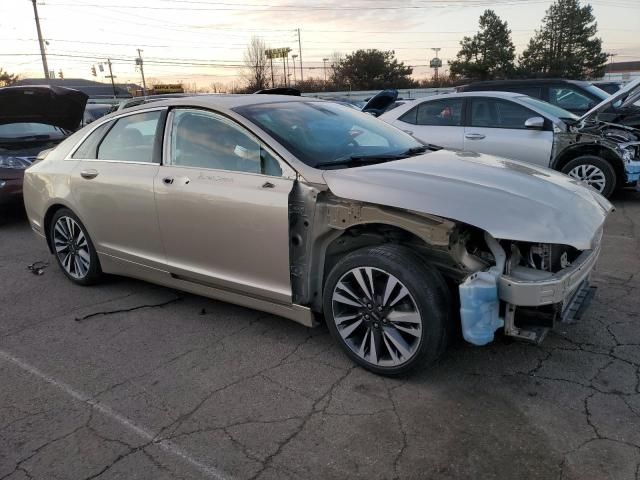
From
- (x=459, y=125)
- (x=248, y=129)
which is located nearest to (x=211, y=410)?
(x=248, y=129)

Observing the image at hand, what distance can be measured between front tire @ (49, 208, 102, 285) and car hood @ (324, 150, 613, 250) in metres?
2.69

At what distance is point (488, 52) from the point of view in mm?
69750

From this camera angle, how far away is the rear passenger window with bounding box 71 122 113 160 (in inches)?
183

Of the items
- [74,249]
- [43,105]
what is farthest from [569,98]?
[43,105]

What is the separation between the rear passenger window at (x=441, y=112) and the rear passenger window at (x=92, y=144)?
5108mm

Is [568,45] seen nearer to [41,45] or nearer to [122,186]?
[41,45]

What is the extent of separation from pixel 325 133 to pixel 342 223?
2.99ft

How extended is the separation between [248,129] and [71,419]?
6.67 ft

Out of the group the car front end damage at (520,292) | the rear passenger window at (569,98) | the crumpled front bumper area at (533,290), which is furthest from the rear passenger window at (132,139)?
the rear passenger window at (569,98)

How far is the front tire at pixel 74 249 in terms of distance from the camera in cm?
480

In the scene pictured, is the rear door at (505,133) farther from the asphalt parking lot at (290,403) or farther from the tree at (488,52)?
the tree at (488,52)

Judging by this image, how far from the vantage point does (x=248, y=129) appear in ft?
11.7

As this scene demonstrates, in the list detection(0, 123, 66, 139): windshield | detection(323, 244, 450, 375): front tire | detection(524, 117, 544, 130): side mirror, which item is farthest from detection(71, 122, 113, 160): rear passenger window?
detection(524, 117, 544, 130): side mirror

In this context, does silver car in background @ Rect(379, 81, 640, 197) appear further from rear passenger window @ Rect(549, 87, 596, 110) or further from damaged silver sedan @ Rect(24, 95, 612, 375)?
damaged silver sedan @ Rect(24, 95, 612, 375)
